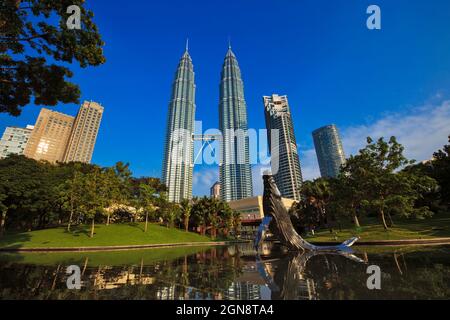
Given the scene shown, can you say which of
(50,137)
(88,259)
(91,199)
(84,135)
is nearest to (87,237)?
(91,199)

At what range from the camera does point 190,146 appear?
160750 millimetres

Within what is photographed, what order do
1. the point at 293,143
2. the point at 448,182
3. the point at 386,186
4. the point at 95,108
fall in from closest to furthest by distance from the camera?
1. the point at 386,186
2. the point at 448,182
3. the point at 95,108
4. the point at 293,143

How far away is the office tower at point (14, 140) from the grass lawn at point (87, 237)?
475ft

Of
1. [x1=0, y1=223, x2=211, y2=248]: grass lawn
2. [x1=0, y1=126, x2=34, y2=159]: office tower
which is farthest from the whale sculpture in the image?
[x1=0, y1=126, x2=34, y2=159]: office tower

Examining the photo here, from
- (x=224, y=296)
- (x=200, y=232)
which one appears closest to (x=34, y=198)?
(x=200, y=232)

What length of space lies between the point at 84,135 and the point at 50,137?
19.0 metres

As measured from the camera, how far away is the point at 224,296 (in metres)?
A: 6.36

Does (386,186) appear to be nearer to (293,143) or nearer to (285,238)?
(285,238)

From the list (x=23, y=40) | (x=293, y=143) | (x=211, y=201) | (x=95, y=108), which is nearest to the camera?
(x=23, y=40)

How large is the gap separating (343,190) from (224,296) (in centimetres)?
3138

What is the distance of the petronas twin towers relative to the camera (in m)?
148

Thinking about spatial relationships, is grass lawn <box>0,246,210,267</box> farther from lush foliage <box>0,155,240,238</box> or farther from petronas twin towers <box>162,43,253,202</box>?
petronas twin towers <box>162,43,253,202</box>

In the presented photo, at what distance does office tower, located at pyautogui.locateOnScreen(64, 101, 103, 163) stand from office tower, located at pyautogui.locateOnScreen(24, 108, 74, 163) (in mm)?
5583

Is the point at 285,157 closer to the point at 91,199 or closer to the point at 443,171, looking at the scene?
the point at 443,171
